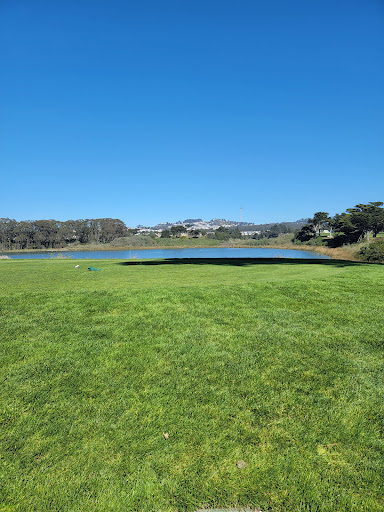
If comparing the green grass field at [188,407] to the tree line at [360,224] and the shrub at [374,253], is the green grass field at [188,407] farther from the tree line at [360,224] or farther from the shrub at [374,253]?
the tree line at [360,224]

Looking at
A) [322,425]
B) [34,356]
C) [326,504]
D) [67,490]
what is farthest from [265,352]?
Result: [34,356]

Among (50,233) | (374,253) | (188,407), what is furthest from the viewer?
(50,233)

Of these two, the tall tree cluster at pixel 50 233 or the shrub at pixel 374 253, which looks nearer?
Result: the shrub at pixel 374 253

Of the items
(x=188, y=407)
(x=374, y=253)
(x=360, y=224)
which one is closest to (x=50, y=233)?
(x=360, y=224)

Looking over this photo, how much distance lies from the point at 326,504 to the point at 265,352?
2170 millimetres

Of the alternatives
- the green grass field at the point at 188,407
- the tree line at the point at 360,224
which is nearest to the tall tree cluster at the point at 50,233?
the tree line at the point at 360,224

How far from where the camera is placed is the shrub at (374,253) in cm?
2892

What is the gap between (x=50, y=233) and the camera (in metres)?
96.5

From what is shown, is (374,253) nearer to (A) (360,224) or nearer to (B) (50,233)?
(A) (360,224)

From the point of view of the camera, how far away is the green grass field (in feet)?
7.36

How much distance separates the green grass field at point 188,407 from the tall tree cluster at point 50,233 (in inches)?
3967

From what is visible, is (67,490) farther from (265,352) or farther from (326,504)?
(265,352)

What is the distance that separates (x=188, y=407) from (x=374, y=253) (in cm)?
3281

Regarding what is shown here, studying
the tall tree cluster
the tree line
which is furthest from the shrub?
the tall tree cluster
